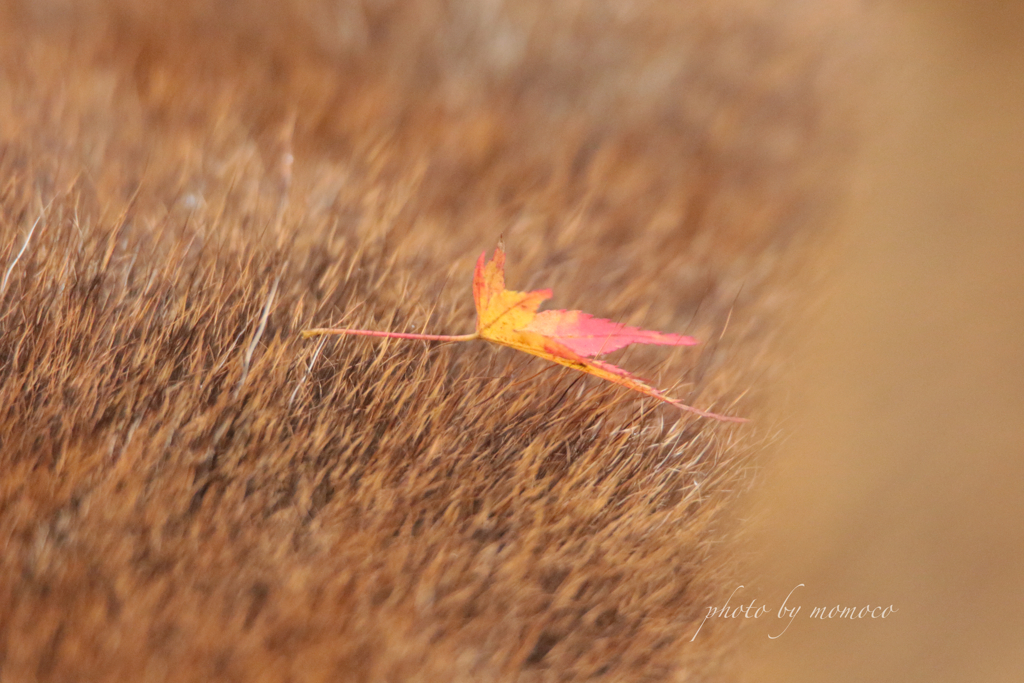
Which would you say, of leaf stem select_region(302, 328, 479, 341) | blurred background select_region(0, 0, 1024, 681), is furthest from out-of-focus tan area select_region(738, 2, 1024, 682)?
leaf stem select_region(302, 328, 479, 341)

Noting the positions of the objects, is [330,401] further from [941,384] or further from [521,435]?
[941,384]

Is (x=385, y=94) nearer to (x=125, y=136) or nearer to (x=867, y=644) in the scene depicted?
(x=125, y=136)

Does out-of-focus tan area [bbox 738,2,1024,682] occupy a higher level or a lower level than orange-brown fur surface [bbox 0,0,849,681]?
higher

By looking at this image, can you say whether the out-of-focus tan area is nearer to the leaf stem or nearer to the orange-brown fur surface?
the orange-brown fur surface

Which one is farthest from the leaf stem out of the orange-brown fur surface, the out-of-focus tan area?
the out-of-focus tan area

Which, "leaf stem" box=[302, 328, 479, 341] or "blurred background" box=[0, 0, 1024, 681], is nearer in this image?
"blurred background" box=[0, 0, 1024, 681]

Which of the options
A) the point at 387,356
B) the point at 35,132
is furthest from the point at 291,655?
the point at 35,132

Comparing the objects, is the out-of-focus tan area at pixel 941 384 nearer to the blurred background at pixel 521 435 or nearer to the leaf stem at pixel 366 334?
the blurred background at pixel 521 435

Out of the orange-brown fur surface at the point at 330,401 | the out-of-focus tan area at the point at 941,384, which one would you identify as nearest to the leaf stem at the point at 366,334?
the orange-brown fur surface at the point at 330,401
